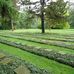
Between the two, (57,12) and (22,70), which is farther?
(57,12)

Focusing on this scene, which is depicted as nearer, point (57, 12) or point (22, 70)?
point (22, 70)

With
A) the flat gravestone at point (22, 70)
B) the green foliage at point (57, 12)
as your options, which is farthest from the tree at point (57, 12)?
the flat gravestone at point (22, 70)

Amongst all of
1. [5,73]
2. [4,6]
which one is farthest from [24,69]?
[4,6]

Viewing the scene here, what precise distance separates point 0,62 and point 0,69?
0.53m

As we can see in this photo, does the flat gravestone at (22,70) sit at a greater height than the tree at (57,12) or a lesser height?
lesser

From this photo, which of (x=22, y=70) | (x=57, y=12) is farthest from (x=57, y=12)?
(x=22, y=70)

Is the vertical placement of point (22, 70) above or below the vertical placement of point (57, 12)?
below

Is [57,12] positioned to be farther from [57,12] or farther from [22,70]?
[22,70]

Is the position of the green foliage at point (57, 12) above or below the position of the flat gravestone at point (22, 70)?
above

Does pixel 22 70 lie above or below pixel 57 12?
below

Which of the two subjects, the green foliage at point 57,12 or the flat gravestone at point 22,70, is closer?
the flat gravestone at point 22,70

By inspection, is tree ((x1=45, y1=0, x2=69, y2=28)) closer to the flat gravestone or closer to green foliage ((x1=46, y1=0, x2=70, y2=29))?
green foliage ((x1=46, y1=0, x2=70, y2=29))

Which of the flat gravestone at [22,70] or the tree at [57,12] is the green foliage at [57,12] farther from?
the flat gravestone at [22,70]

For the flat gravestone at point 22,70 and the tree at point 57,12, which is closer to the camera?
the flat gravestone at point 22,70
